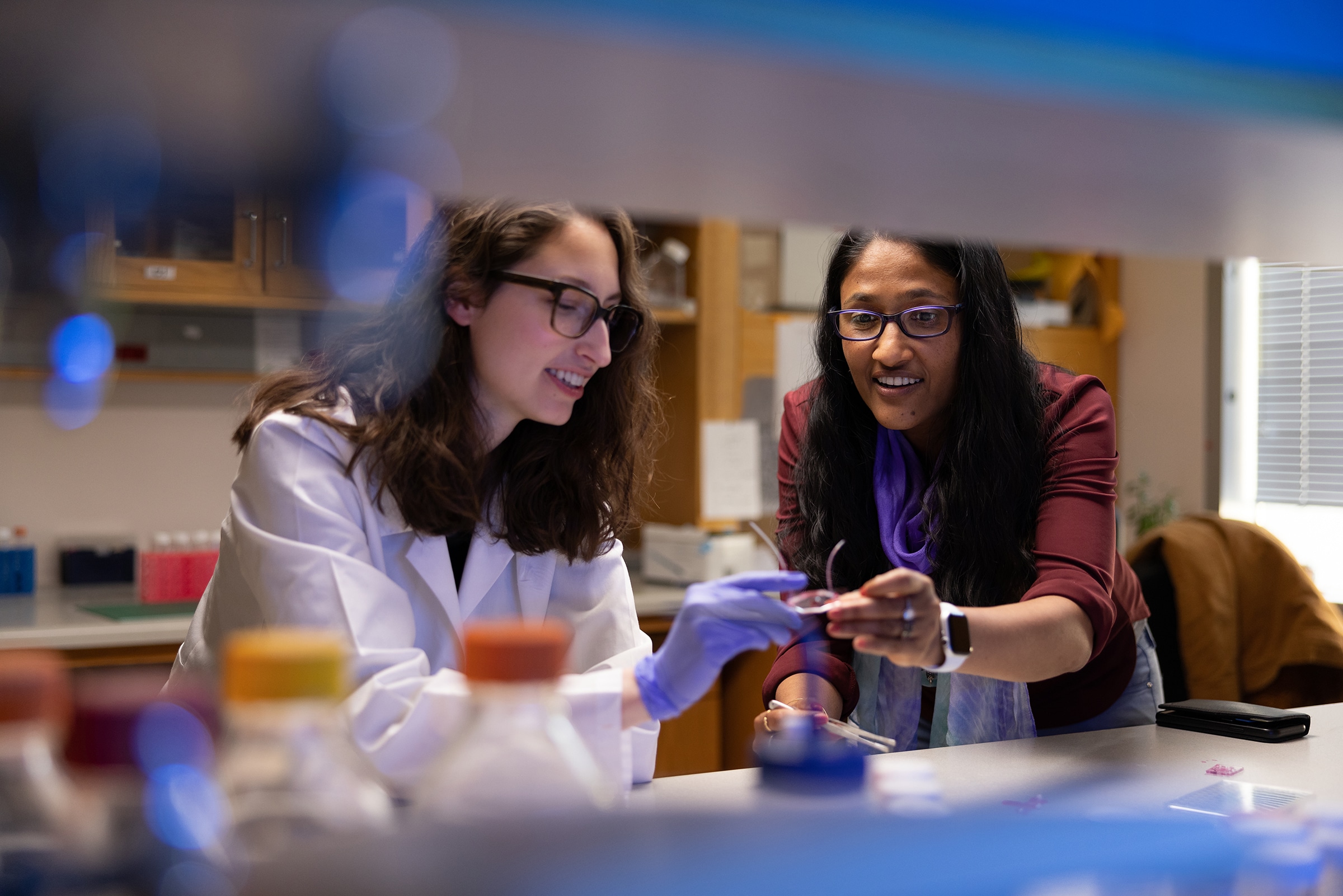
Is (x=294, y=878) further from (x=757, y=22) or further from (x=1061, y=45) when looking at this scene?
(x=1061, y=45)

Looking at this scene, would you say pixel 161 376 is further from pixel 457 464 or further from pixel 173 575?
pixel 457 464

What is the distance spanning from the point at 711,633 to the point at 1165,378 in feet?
11.5

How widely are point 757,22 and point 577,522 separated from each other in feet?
3.30

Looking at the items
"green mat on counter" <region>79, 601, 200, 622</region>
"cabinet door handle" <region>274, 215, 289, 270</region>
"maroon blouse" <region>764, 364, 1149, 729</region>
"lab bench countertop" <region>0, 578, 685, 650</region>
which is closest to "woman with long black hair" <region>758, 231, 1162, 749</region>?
"maroon blouse" <region>764, 364, 1149, 729</region>

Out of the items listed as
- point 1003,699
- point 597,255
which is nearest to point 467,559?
point 597,255

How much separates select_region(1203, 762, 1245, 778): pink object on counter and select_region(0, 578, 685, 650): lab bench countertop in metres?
1.10

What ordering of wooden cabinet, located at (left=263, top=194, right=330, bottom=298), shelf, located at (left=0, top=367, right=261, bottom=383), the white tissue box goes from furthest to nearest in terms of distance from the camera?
the white tissue box
shelf, located at (left=0, top=367, right=261, bottom=383)
wooden cabinet, located at (left=263, top=194, right=330, bottom=298)

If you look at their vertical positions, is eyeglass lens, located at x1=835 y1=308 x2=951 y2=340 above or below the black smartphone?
above

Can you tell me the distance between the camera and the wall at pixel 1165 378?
12.6ft

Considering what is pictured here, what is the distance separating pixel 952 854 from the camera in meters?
0.44

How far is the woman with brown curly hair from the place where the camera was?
118 centimetres

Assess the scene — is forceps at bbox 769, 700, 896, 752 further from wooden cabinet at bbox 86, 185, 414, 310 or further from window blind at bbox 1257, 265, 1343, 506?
window blind at bbox 1257, 265, 1343, 506

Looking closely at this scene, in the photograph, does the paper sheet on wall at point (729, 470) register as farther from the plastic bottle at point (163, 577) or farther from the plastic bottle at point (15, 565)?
the plastic bottle at point (15, 565)

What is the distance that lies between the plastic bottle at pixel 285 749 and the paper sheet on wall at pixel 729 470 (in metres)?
3.03
